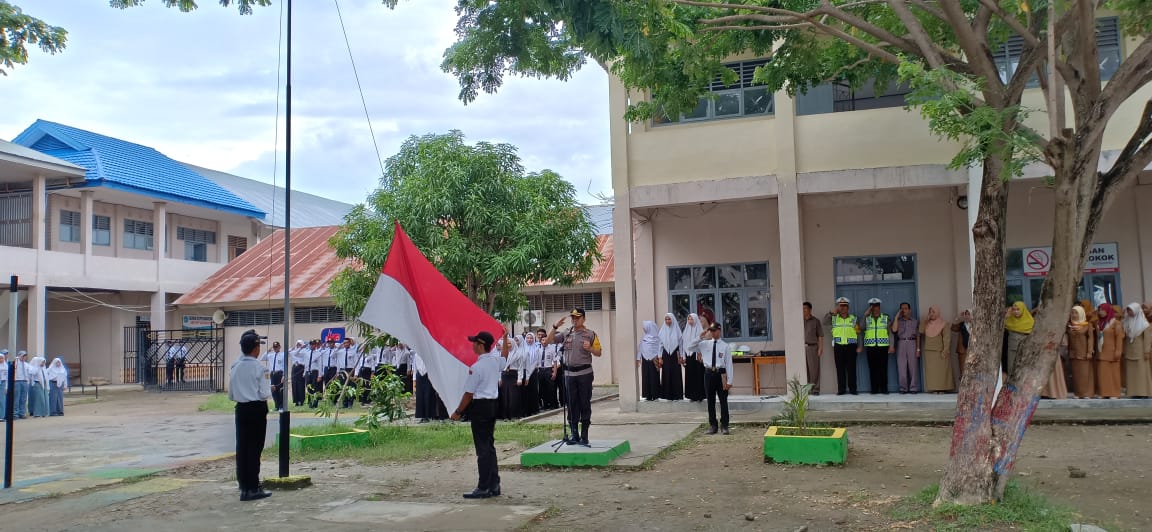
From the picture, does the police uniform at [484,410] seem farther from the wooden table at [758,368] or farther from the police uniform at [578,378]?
the wooden table at [758,368]

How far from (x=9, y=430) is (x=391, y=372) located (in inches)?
207

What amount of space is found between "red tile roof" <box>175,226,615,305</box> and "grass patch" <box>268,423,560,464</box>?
11.5 meters

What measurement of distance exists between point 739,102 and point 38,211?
68.5 feet

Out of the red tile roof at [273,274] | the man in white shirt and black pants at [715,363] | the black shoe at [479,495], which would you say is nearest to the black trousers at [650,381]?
the man in white shirt and black pants at [715,363]

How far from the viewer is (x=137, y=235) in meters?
30.9

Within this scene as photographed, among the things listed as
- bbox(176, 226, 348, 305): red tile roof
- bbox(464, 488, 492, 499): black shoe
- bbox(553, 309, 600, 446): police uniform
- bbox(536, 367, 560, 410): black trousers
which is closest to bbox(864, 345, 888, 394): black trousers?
bbox(536, 367, 560, 410): black trousers

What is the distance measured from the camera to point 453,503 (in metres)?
8.15

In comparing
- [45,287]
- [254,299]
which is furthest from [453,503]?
[45,287]

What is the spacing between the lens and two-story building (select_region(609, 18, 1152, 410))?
14.8 metres

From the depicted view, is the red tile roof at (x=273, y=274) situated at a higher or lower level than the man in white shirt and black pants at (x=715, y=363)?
higher

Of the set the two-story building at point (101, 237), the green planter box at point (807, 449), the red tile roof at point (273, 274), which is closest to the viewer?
the green planter box at point (807, 449)

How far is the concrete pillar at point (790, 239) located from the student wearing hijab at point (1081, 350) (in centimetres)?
404

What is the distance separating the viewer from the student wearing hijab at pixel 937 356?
15.4 m

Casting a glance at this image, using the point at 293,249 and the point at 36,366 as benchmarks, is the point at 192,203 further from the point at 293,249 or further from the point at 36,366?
the point at 36,366
